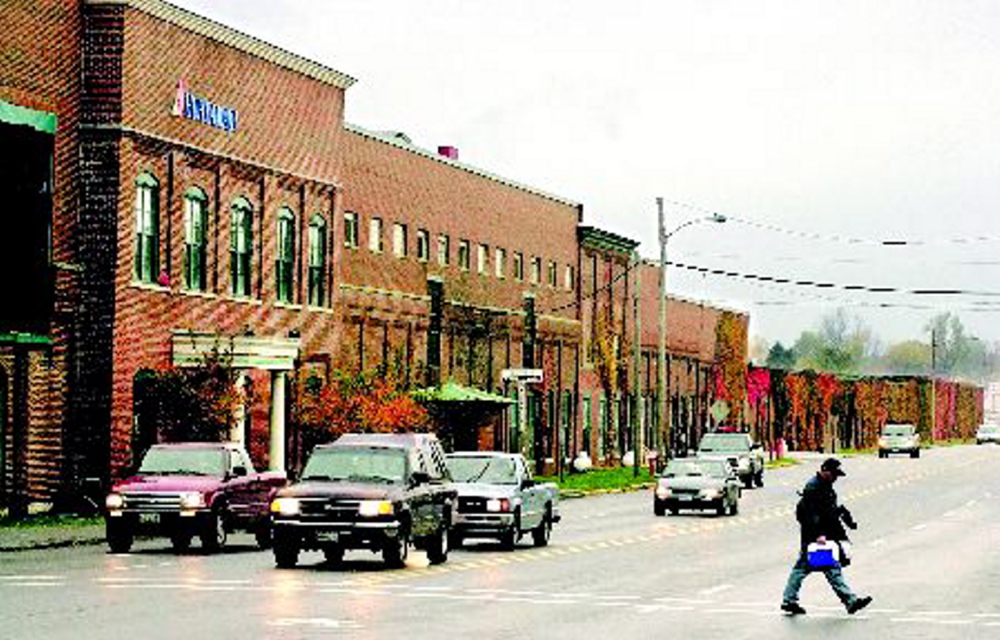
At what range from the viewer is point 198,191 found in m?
55.2

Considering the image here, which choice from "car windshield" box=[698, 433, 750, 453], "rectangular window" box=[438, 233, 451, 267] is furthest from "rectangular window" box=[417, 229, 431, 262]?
"car windshield" box=[698, 433, 750, 453]

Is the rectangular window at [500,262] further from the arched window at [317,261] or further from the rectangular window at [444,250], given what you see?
the arched window at [317,261]

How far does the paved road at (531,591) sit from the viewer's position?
877 inches

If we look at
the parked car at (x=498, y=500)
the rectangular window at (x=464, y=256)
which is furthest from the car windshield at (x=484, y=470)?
the rectangular window at (x=464, y=256)

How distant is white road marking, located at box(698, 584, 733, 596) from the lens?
2819 centimetres

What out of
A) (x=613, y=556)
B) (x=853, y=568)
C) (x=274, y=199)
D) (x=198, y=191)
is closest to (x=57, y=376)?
(x=198, y=191)

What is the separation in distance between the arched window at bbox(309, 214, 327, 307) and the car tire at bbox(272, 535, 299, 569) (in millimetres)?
31214

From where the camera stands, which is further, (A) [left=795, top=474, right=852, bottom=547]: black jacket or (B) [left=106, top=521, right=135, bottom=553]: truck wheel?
(B) [left=106, top=521, right=135, bottom=553]: truck wheel

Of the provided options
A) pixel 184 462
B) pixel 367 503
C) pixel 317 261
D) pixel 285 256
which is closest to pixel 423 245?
pixel 317 261

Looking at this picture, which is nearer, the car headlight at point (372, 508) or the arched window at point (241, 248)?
the car headlight at point (372, 508)

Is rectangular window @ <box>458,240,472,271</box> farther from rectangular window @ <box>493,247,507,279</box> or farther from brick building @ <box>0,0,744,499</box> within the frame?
rectangular window @ <box>493,247,507,279</box>

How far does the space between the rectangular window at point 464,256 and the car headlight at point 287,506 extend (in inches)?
1866

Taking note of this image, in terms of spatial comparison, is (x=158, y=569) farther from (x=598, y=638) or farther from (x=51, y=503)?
(x=51, y=503)

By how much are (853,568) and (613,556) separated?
438 cm
